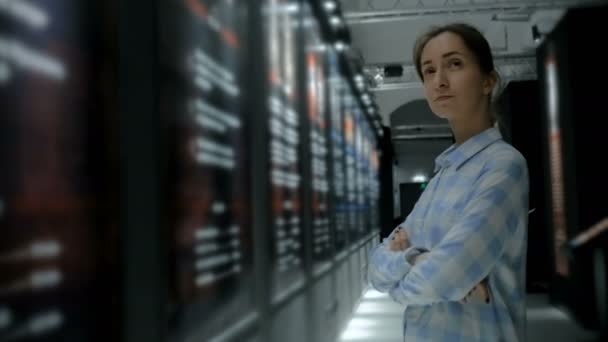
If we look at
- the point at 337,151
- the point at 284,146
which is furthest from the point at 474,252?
the point at 337,151

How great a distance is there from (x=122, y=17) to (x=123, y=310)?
73 centimetres

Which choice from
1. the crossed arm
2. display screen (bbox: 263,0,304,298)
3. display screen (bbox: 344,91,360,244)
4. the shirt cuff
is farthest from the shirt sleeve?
display screen (bbox: 344,91,360,244)

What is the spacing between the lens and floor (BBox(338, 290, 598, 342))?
23.0 feet

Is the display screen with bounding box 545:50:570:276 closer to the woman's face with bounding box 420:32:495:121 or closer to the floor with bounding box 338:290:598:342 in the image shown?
the floor with bounding box 338:290:598:342

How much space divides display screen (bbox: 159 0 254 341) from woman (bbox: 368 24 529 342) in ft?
2.63

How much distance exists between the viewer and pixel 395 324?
315 inches

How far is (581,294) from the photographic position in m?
7.80

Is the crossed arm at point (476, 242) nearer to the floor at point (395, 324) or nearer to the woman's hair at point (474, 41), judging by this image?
the woman's hair at point (474, 41)

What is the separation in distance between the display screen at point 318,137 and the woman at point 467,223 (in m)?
3.57

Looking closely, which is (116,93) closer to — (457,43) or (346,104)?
Answer: (457,43)

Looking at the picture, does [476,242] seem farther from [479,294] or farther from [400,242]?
[400,242]

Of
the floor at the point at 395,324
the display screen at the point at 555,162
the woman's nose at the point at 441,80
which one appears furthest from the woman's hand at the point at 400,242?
the display screen at the point at 555,162

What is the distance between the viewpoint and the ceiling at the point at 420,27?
31.9ft

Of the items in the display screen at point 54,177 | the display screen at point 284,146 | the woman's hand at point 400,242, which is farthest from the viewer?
the display screen at point 284,146
